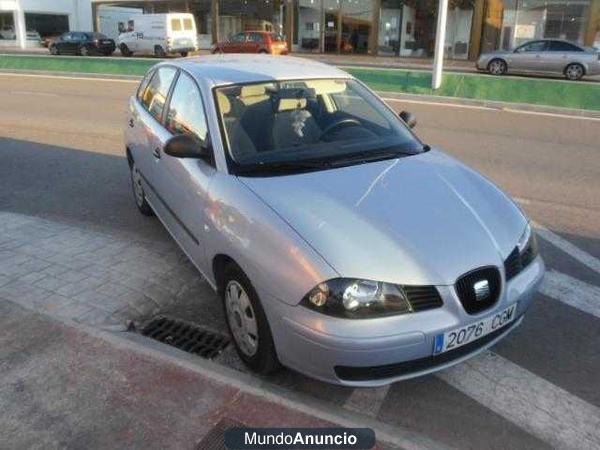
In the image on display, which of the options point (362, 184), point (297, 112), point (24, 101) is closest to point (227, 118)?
point (297, 112)

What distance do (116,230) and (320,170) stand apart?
9.07 feet

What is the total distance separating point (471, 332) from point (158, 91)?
348cm

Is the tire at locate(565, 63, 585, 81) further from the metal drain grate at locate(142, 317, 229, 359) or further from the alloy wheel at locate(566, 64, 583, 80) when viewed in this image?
the metal drain grate at locate(142, 317, 229, 359)

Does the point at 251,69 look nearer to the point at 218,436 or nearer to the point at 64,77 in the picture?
the point at 218,436

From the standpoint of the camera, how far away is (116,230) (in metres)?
5.41

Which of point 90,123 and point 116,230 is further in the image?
point 90,123

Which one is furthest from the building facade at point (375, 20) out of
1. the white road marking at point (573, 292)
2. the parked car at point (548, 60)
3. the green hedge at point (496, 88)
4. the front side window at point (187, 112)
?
the front side window at point (187, 112)

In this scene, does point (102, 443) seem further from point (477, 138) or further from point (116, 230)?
point (477, 138)

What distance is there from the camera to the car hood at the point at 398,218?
8.79 ft

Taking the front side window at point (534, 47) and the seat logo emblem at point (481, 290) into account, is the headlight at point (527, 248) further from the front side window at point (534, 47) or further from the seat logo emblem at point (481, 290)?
the front side window at point (534, 47)

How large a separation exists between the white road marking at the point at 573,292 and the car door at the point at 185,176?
2.54m

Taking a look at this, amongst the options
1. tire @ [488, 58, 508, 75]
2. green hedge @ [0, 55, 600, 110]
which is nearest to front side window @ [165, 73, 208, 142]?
green hedge @ [0, 55, 600, 110]

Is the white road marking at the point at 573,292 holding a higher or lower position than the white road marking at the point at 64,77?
lower

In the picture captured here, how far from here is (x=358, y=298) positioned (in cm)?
262
